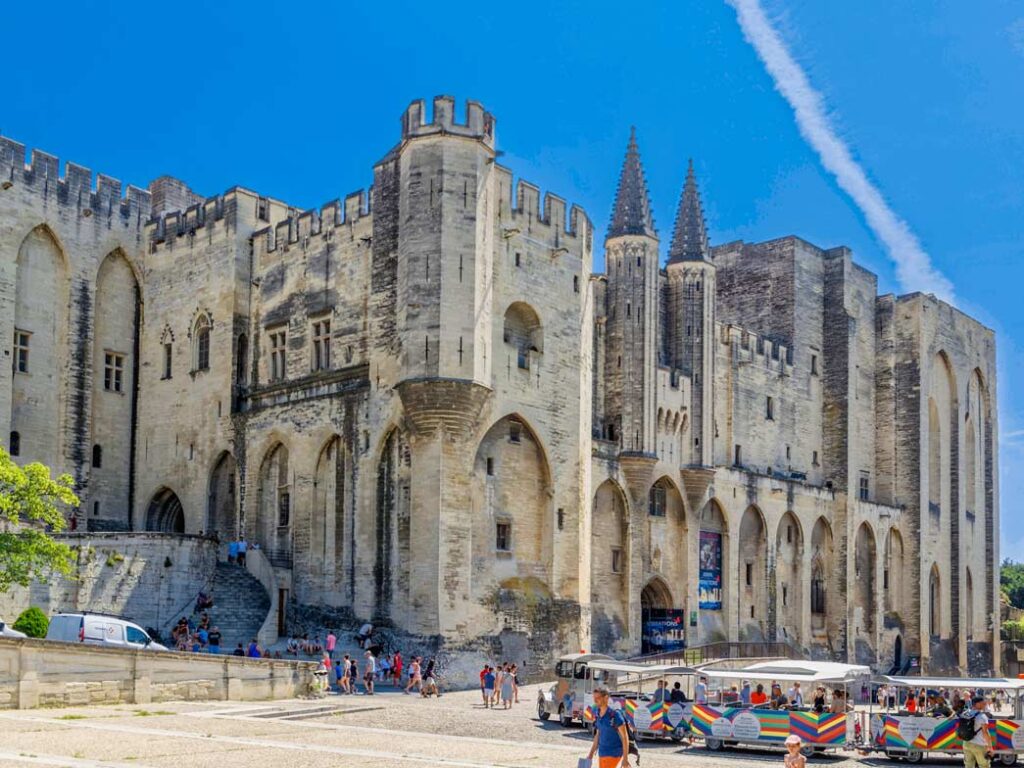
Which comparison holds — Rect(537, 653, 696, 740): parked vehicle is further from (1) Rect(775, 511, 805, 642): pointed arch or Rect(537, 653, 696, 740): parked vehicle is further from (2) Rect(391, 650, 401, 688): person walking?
(1) Rect(775, 511, 805, 642): pointed arch

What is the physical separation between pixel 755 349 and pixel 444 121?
71.8 ft

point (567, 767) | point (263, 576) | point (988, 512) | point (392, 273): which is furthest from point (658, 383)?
point (988, 512)

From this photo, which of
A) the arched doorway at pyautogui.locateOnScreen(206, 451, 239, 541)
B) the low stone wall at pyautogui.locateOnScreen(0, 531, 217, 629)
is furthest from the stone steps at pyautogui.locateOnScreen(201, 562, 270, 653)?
the arched doorway at pyautogui.locateOnScreen(206, 451, 239, 541)

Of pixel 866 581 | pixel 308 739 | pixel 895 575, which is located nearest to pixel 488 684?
pixel 308 739

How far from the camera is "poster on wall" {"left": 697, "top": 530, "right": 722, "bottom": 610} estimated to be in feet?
159

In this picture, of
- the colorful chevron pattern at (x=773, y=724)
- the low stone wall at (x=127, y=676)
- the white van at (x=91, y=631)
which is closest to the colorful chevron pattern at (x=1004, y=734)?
the colorful chevron pattern at (x=773, y=724)

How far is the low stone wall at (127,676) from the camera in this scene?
22344 mm

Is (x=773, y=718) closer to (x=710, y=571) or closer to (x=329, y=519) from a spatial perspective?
(x=329, y=519)

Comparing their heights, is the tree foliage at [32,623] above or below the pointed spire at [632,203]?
below

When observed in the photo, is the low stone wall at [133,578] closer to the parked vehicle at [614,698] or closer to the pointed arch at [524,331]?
the pointed arch at [524,331]

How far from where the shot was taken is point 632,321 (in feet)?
148

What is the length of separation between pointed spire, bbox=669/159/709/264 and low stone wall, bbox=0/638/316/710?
25.6m

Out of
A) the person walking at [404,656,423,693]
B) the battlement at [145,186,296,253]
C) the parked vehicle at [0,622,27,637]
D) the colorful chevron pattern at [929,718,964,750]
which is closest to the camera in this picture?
the parked vehicle at [0,622,27,637]

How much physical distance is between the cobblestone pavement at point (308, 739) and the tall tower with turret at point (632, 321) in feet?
56.7
